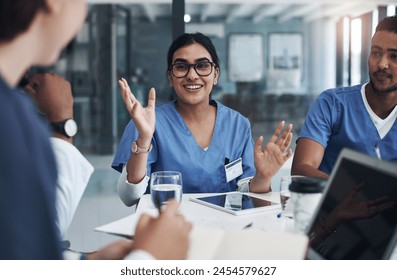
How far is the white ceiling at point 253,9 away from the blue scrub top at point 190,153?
12.3 ft

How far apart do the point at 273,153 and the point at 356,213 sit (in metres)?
0.71

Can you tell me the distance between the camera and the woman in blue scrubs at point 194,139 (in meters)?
1.78

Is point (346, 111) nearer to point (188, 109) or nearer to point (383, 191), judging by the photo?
point (188, 109)

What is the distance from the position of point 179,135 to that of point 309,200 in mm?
891

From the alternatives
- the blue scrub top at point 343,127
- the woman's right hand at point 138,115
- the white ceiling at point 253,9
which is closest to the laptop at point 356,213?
the woman's right hand at point 138,115

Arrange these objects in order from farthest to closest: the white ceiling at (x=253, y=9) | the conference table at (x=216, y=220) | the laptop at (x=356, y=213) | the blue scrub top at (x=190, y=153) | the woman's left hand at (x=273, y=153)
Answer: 1. the white ceiling at (x=253, y=9)
2. the blue scrub top at (x=190, y=153)
3. the woman's left hand at (x=273, y=153)
4. the conference table at (x=216, y=220)
5. the laptop at (x=356, y=213)

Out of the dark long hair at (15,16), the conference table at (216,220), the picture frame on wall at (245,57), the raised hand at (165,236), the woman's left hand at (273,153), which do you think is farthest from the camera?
the picture frame on wall at (245,57)

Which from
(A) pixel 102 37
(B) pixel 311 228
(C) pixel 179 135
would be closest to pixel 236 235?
(B) pixel 311 228

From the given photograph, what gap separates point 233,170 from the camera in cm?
194

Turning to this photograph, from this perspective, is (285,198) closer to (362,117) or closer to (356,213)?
(356,213)

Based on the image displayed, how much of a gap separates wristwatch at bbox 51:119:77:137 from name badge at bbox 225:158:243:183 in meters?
0.78

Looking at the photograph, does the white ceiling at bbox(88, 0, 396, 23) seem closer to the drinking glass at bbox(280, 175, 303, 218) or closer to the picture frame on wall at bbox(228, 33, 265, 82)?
the picture frame on wall at bbox(228, 33, 265, 82)

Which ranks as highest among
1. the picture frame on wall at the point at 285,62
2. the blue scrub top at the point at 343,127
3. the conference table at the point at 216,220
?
the picture frame on wall at the point at 285,62

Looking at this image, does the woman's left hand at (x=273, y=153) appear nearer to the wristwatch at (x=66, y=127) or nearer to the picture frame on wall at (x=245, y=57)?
the wristwatch at (x=66, y=127)
